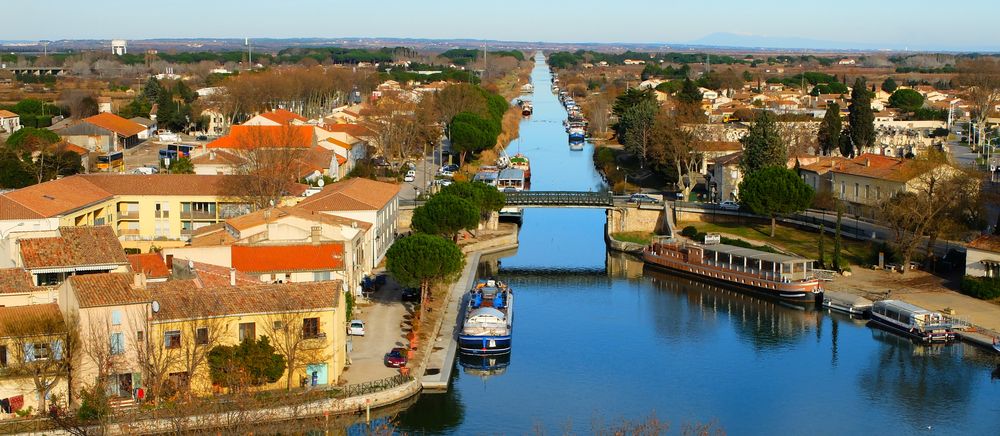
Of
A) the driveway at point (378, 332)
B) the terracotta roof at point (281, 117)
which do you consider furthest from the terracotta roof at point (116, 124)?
the driveway at point (378, 332)

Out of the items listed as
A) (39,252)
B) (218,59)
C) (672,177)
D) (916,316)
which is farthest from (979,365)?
(218,59)

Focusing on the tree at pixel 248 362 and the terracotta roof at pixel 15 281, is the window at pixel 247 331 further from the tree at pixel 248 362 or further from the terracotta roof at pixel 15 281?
the terracotta roof at pixel 15 281

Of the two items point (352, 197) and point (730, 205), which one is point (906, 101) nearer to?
point (730, 205)

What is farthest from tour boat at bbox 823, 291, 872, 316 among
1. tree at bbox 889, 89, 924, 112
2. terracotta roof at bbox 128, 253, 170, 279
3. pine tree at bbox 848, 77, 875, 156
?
tree at bbox 889, 89, 924, 112

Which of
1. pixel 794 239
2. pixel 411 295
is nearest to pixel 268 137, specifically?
pixel 411 295

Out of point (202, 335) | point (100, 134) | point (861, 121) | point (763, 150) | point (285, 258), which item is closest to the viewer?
point (202, 335)

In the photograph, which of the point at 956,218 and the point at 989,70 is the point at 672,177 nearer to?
the point at 956,218
